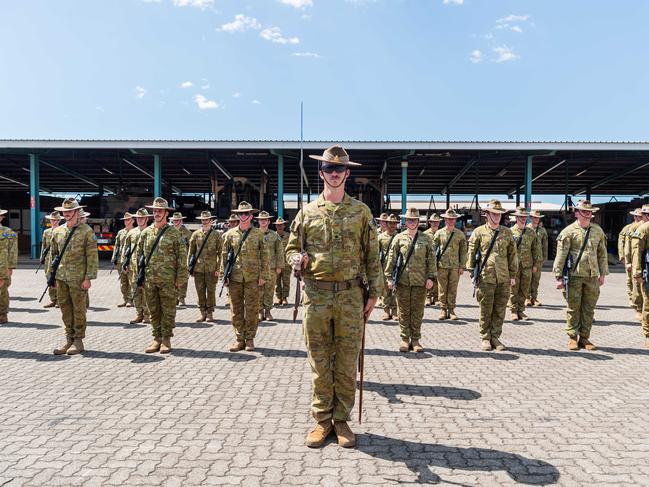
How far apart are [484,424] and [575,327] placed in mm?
3286

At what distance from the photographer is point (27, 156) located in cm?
2383

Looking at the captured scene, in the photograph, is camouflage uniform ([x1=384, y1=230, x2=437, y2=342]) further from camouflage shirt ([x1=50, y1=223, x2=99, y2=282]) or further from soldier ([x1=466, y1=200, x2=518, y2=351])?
camouflage shirt ([x1=50, y1=223, x2=99, y2=282])

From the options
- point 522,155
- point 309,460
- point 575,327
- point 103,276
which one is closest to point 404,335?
point 575,327

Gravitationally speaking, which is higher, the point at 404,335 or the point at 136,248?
the point at 136,248

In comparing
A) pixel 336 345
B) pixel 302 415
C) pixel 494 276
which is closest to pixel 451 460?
pixel 336 345

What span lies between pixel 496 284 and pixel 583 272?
3.75 feet

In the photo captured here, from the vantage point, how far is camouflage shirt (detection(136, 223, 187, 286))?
19.6ft

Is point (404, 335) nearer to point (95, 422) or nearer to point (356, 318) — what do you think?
point (356, 318)

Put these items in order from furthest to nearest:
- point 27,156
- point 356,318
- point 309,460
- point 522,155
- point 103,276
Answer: point 27,156, point 522,155, point 103,276, point 356,318, point 309,460

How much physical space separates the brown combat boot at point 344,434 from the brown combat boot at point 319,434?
0.06m

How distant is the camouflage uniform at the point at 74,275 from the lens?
19.4 feet

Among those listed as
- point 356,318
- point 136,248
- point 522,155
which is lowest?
point 356,318

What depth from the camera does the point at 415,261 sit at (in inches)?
241

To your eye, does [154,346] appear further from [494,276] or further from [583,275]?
[583,275]
